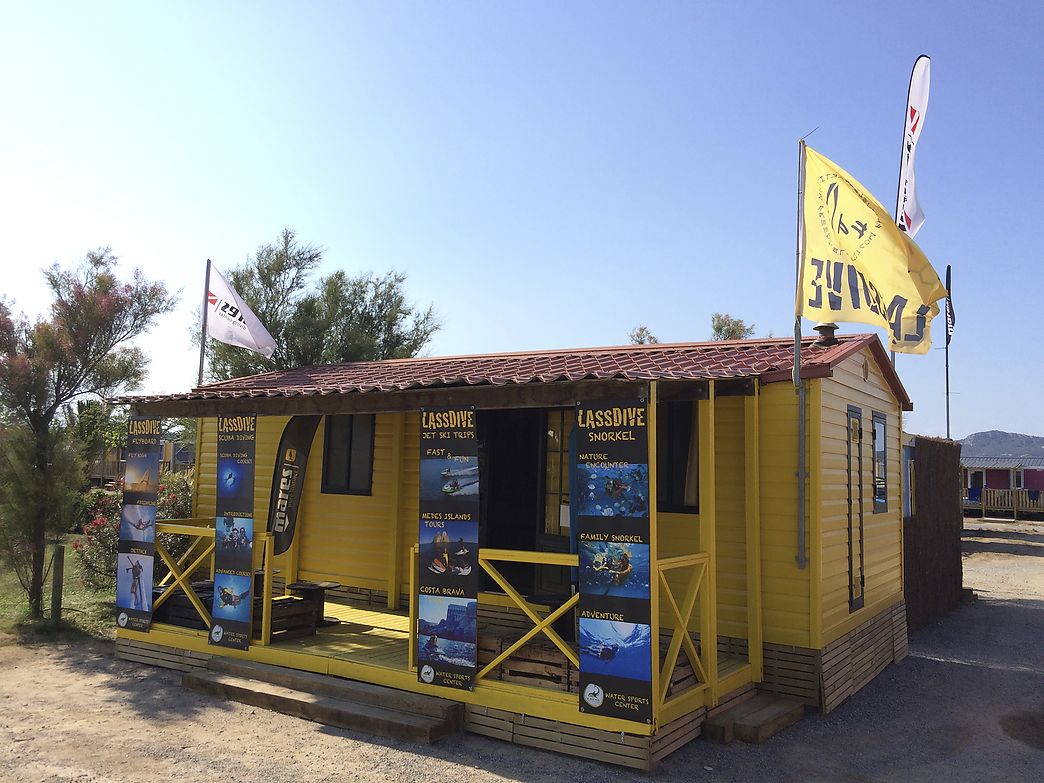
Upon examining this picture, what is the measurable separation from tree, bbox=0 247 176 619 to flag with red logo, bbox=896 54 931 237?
1167 centimetres

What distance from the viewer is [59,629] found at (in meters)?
9.62

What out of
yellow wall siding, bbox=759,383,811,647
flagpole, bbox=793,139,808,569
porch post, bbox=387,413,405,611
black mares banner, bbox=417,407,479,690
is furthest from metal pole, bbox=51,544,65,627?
flagpole, bbox=793,139,808,569

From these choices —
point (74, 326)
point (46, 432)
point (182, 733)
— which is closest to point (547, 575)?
point (182, 733)

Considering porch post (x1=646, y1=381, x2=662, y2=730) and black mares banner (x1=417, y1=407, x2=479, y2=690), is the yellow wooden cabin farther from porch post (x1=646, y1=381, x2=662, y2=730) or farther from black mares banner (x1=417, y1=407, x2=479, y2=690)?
black mares banner (x1=417, y1=407, x2=479, y2=690)

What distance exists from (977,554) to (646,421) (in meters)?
19.6

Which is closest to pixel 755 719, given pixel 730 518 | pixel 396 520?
pixel 730 518

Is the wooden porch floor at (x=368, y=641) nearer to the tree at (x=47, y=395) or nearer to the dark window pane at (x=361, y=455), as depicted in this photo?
the dark window pane at (x=361, y=455)

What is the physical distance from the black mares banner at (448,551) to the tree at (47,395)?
6.05m

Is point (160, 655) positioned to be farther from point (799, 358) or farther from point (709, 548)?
point (799, 358)

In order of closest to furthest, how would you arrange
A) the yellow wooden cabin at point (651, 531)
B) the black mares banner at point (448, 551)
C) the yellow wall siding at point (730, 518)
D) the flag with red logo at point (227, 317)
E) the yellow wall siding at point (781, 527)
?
1. the yellow wooden cabin at point (651, 531)
2. the black mares banner at point (448, 551)
3. the yellow wall siding at point (781, 527)
4. the yellow wall siding at point (730, 518)
5. the flag with red logo at point (227, 317)

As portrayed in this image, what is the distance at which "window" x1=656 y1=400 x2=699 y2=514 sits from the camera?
7.32m

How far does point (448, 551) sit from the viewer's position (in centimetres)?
632

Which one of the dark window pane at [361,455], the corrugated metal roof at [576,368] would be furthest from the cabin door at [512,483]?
the dark window pane at [361,455]

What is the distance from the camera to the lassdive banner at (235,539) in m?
7.57
